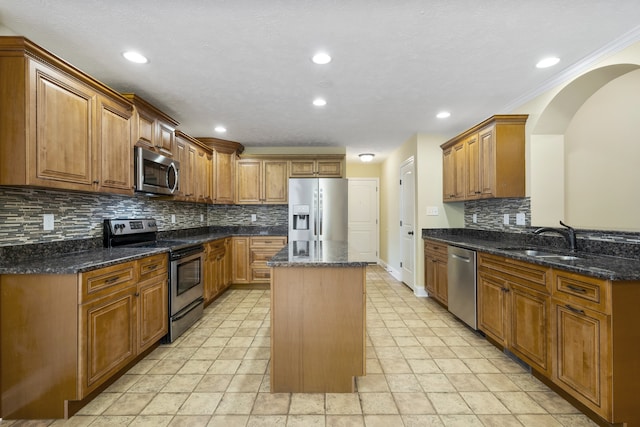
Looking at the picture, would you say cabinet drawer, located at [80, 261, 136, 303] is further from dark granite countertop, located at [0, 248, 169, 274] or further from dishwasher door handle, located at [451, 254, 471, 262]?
dishwasher door handle, located at [451, 254, 471, 262]

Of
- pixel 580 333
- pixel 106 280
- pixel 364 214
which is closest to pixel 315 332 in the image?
pixel 106 280

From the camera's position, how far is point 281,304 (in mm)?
2020

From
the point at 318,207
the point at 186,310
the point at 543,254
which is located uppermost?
the point at 318,207

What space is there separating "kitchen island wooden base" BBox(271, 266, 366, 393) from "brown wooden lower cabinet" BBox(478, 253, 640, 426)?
50.0 inches

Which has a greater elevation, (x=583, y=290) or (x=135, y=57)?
(x=135, y=57)

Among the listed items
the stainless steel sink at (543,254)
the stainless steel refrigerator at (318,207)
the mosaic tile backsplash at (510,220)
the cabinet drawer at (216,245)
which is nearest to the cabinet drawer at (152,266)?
the cabinet drawer at (216,245)

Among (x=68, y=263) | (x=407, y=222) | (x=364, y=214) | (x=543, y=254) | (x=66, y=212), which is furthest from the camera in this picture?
(x=364, y=214)

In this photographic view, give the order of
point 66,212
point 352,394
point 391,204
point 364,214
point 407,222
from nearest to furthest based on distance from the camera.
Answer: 1. point 352,394
2. point 66,212
3. point 407,222
4. point 391,204
5. point 364,214

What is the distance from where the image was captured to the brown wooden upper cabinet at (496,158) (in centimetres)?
310

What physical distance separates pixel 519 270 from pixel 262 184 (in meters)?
3.93

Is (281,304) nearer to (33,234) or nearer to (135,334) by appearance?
(135,334)

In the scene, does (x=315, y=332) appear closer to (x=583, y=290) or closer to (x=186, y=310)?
(x=583, y=290)

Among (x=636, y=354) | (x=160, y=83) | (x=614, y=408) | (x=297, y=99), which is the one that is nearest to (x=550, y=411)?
(x=614, y=408)

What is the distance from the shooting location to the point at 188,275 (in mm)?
3158
